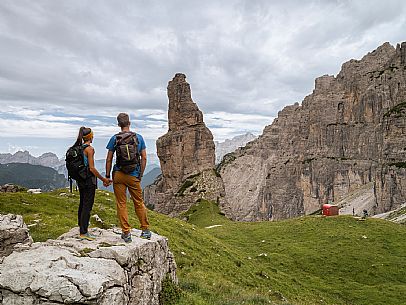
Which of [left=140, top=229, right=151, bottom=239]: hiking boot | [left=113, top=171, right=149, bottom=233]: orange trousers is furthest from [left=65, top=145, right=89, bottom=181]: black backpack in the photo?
[left=140, top=229, right=151, bottom=239]: hiking boot

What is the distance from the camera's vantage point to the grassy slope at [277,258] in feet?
66.1

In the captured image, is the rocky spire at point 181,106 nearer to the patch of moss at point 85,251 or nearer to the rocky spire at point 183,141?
the rocky spire at point 183,141

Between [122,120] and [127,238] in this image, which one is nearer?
[127,238]

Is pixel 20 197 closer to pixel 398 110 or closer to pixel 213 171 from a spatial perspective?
pixel 213 171

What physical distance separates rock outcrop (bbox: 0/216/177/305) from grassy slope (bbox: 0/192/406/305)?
87.3 inches

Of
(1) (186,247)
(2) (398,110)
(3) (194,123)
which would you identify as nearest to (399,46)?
(2) (398,110)

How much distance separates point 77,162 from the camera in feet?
40.5

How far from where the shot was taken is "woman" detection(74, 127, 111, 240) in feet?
40.8

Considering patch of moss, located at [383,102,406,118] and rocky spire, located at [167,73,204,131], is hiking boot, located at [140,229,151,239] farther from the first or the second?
patch of moss, located at [383,102,406,118]

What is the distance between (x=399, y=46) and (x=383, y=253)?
576 feet

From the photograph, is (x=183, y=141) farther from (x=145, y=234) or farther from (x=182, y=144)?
(x=145, y=234)

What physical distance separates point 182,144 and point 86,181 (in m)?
94.5

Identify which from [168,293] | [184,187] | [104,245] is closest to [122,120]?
[104,245]

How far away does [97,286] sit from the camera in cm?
874
